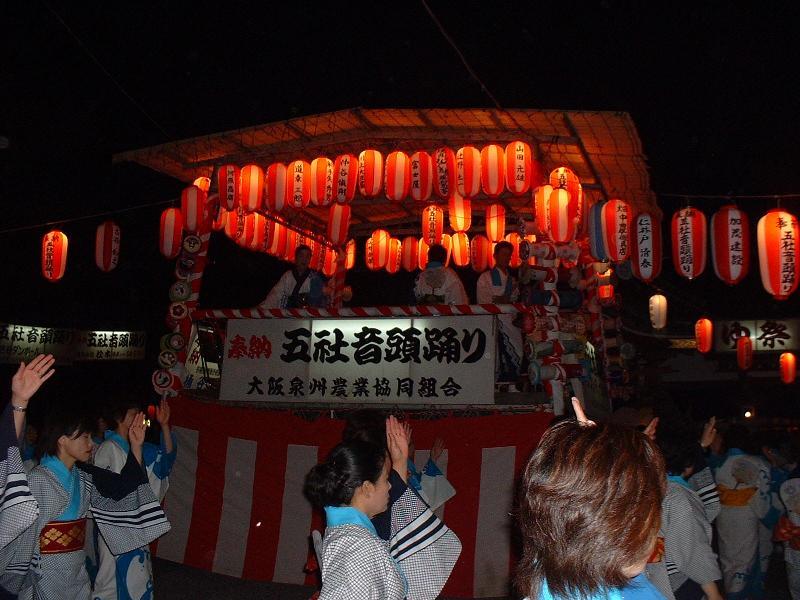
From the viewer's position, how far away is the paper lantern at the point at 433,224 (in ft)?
37.2

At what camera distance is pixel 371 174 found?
951cm

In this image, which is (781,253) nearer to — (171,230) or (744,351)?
(171,230)

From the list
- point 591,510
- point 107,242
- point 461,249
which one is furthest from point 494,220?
point 591,510

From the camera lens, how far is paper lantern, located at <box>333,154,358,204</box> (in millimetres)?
9578

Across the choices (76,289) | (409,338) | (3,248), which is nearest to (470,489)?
(409,338)

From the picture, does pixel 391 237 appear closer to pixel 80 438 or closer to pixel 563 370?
pixel 563 370

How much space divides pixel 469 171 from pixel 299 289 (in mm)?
2889

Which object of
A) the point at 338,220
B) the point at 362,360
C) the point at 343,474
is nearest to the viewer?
the point at 343,474

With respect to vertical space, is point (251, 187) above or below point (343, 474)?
above

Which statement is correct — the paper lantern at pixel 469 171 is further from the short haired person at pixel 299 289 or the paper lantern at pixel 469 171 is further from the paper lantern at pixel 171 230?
the paper lantern at pixel 171 230

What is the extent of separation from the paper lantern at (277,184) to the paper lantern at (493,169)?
290 cm

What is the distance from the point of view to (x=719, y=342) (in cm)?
2517

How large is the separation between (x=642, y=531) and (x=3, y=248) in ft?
59.3

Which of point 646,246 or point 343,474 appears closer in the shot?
point 343,474
